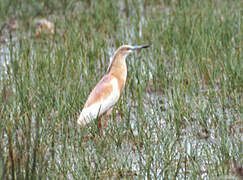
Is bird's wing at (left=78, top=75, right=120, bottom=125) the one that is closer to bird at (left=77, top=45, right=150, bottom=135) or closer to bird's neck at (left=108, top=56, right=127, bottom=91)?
bird at (left=77, top=45, right=150, bottom=135)

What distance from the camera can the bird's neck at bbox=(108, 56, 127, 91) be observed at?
516cm

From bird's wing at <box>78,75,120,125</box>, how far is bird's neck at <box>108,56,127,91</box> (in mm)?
122

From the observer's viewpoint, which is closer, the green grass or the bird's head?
the green grass

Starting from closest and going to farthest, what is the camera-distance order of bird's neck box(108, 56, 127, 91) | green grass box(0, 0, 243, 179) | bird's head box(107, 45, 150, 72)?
green grass box(0, 0, 243, 179) < bird's neck box(108, 56, 127, 91) < bird's head box(107, 45, 150, 72)

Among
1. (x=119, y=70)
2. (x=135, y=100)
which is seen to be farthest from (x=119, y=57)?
(x=135, y=100)

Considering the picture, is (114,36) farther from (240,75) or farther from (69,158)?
(69,158)

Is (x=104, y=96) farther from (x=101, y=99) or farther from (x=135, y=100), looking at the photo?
(x=135, y=100)

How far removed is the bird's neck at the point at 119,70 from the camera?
516 centimetres

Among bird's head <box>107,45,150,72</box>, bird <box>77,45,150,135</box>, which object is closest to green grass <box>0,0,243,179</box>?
bird <box>77,45,150,135</box>

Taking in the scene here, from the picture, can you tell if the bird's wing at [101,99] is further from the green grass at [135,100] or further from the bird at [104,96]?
the green grass at [135,100]

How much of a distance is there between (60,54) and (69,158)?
2553 millimetres

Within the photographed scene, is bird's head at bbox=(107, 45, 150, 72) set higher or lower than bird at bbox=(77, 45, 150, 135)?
higher

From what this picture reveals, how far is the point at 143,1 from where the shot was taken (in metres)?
9.02

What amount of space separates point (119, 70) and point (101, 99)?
1.65 ft
